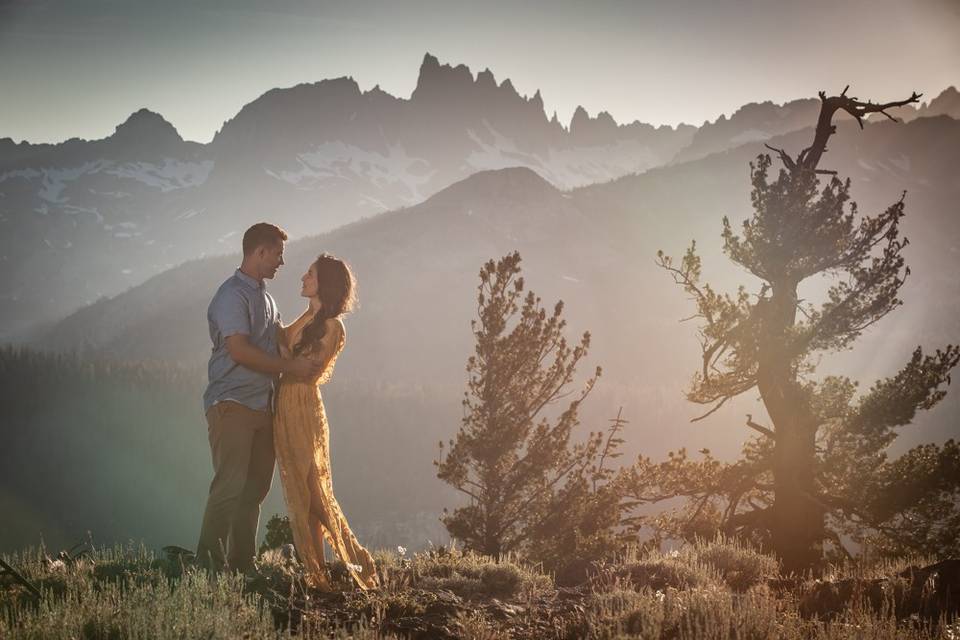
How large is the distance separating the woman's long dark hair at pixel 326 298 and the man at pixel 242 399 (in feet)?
0.83

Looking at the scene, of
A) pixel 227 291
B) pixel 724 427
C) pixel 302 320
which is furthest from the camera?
pixel 724 427

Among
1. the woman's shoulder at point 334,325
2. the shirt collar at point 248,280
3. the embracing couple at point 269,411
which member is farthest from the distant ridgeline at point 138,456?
the shirt collar at point 248,280

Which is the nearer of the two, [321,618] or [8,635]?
[8,635]

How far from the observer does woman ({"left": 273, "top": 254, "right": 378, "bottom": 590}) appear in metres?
6.89

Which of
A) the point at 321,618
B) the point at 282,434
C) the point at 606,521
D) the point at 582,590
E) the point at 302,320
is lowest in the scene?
the point at 606,521

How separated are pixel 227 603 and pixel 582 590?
3.69 meters

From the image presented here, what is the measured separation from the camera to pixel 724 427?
547 feet

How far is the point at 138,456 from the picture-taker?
155 m

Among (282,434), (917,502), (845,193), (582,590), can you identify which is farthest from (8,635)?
(917,502)

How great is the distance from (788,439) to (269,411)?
11056 millimetres

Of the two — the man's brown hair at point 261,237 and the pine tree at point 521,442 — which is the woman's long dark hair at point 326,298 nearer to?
the man's brown hair at point 261,237

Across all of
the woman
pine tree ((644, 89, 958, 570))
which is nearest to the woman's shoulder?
the woman

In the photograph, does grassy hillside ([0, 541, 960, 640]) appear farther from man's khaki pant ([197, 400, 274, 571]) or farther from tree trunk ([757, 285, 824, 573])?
tree trunk ([757, 285, 824, 573])

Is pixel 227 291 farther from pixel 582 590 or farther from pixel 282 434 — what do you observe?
pixel 582 590
